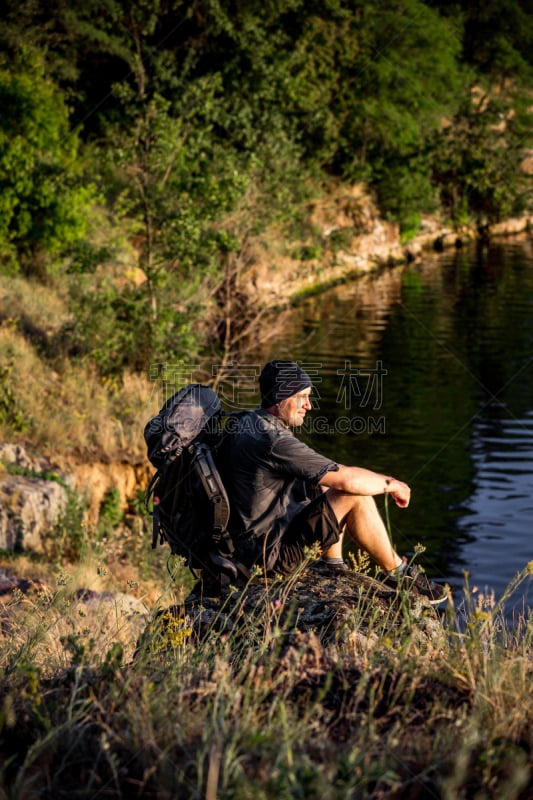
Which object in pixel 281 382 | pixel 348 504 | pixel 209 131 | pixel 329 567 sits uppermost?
pixel 209 131

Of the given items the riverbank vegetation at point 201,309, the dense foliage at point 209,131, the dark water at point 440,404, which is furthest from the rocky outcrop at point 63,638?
the dense foliage at point 209,131

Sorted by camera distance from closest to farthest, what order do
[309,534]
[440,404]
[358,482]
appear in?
1. [358,482]
2. [309,534]
3. [440,404]

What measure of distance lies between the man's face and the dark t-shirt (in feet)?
0.43

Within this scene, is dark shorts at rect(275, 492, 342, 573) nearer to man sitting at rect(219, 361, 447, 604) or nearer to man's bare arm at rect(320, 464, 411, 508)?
man sitting at rect(219, 361, 447, 604)

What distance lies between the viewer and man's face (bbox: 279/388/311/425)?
18.9ft

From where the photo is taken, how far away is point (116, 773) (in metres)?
2.83

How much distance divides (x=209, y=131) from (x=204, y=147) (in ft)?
9.27

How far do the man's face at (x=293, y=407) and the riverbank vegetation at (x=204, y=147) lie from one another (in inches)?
270

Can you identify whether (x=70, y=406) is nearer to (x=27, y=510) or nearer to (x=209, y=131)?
(x=27, y=510)

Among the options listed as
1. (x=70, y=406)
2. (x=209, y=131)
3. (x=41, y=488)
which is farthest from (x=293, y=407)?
(x=209, y=131)

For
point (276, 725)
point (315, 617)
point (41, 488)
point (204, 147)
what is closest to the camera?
point (276, 725)

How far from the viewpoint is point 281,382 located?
577 centimetres

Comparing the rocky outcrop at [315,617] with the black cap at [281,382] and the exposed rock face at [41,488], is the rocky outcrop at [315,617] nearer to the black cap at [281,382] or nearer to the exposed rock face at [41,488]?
the black cap at [281,382]

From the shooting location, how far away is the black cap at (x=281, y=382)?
18.9ft
